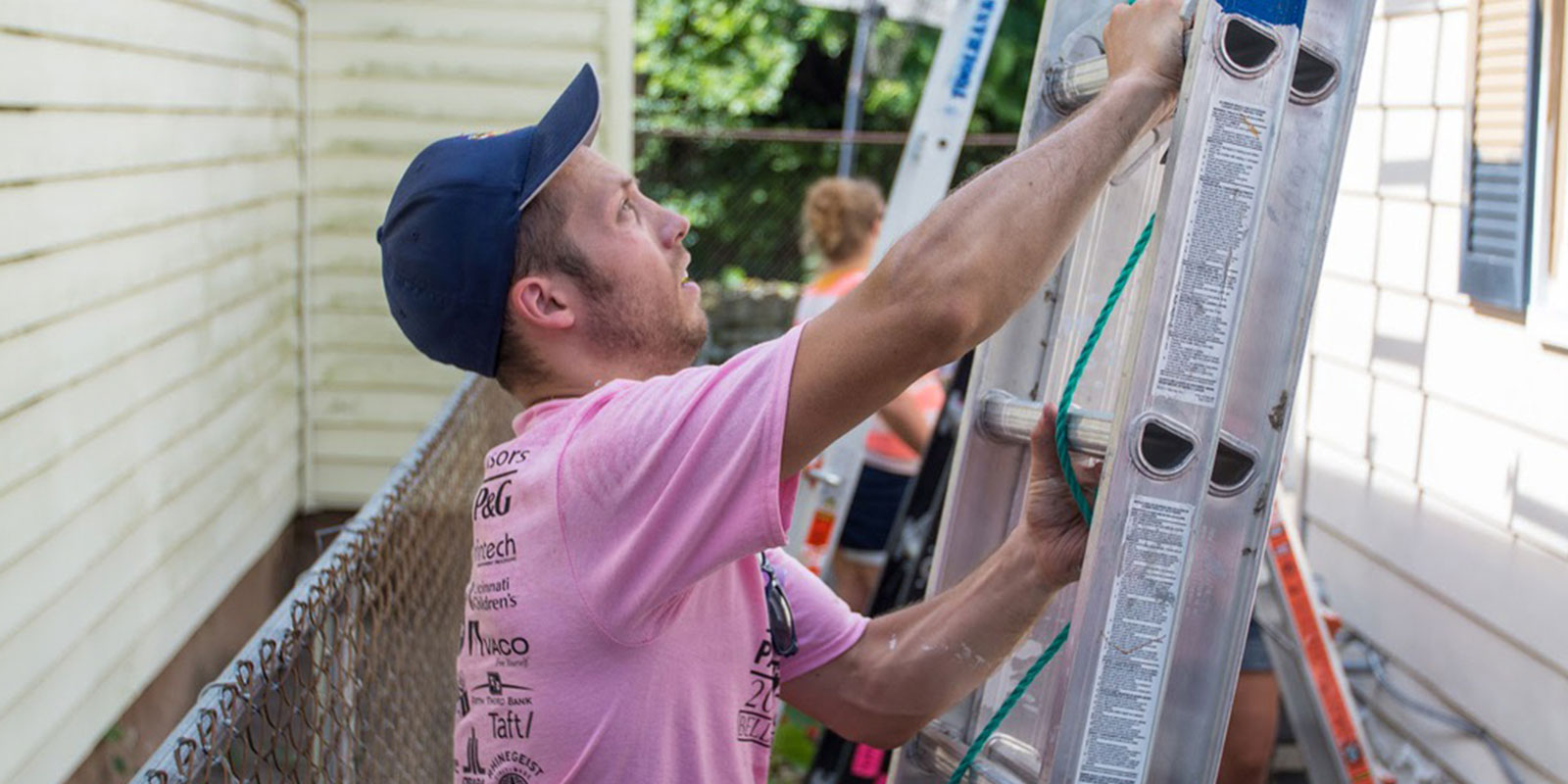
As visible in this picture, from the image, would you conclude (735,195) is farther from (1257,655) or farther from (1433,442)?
(1433,442)

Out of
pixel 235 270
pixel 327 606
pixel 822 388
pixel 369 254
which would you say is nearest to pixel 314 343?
pixel 369 254

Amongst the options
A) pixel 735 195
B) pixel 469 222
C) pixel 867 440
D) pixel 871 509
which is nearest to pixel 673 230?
pixel 469 222

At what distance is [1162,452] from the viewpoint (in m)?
1.40

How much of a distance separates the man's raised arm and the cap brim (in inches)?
19.4

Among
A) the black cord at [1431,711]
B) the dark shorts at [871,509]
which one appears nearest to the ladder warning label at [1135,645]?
the black cord at [1431,711]

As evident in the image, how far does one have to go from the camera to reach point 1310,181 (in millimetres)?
1442

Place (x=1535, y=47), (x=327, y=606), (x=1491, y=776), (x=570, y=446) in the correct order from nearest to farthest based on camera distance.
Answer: (x=570, y=446)
(x=327, y=606)
(x=1535, y=47)
(x=1491, y=776)

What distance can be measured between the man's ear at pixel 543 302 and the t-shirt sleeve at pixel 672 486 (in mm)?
205

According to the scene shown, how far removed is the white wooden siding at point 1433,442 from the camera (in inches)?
121

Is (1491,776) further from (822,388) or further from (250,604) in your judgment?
(250,604)

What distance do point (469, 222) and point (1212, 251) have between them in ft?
2.85

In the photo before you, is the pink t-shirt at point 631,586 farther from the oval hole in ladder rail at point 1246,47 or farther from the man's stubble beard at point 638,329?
the oval hole in ladder rail at point 1246,47

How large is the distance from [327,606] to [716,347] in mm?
8943

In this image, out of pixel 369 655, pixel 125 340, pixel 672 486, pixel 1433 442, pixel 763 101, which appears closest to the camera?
pixel 672 486
